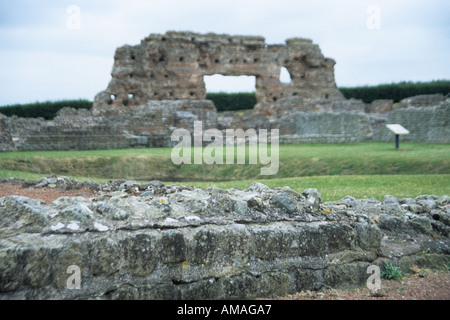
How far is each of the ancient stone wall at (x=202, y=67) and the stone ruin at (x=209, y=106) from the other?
0.23ft

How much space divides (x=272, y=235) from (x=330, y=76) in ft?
107

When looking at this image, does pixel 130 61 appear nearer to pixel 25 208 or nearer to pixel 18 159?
pixel 18 159

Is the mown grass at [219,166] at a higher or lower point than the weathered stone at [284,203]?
lower

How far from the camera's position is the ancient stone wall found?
29.1 meters

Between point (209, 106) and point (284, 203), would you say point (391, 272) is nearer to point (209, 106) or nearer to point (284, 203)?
point (284, 203)

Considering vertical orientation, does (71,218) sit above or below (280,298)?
above

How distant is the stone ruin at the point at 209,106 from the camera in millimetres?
18203

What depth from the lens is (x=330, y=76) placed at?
112ft

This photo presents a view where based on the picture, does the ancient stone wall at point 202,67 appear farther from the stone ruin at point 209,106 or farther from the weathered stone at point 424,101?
the weathered stone at point 424,101

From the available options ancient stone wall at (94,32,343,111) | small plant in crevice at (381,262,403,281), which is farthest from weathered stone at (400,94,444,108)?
small plant in crevice at (381,262,403,281)

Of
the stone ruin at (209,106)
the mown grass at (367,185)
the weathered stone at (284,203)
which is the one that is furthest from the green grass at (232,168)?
the weathered stone at (284,203)

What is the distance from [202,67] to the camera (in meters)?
31.2

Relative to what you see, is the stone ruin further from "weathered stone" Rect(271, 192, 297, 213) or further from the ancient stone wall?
"weathered stone" Rect(271, 192, 297, 213)

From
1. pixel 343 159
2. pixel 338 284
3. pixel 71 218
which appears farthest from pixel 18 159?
pixel 338 284
